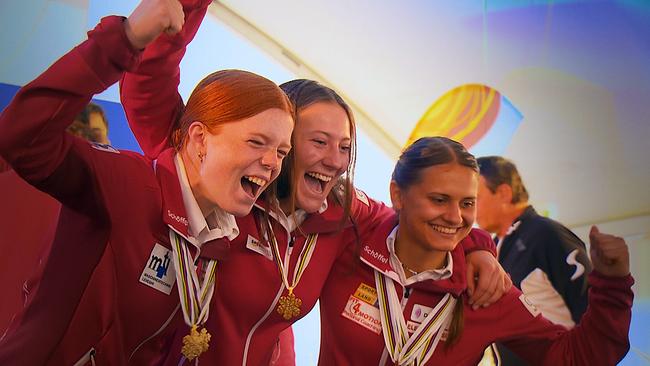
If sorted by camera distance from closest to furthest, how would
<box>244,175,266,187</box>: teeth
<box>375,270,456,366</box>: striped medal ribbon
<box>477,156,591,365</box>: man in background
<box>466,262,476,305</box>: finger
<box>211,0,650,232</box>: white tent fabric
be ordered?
<box>244,175,266,187</box>: teeth
<box>375,270,456,366</box>: striped medal ribbon
<box>466,262,476,305</box>: finger
<box>477,156,591,365</box>: man in background
<box>211,0,650,232</box>: white tent fabric

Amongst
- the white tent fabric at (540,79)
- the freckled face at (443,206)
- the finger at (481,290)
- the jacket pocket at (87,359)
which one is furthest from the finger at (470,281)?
the white tent fabric at (540,79)

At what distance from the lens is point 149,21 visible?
1.43m

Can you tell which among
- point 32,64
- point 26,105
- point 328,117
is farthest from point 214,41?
point 26,105

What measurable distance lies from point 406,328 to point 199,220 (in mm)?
833

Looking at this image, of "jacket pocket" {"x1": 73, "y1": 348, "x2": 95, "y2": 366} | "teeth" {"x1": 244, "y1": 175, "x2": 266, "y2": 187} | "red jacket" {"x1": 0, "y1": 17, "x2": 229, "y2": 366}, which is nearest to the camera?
"red jacket" {"x1": 0, "y1": 17, "x2": 229, "y2": 366}

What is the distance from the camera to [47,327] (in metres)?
1.57

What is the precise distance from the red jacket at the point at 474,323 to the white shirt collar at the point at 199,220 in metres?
0.58

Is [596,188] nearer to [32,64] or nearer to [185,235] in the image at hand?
[185,235]

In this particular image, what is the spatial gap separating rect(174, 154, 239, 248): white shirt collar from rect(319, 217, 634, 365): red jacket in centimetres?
58

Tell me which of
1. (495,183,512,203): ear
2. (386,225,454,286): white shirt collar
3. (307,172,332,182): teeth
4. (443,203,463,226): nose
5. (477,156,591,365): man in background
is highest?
(495,183,512,203): ear

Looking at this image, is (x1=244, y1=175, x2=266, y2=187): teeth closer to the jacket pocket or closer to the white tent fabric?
the jacket pocket

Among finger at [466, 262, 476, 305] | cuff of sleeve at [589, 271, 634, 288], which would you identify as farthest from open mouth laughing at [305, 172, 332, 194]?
cuff of sleeve at [589, 271, 634, 288]

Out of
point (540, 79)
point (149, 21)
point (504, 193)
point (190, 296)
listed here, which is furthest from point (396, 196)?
point (540, 79)

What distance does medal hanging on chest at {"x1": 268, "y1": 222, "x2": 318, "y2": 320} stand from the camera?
2002 mm
